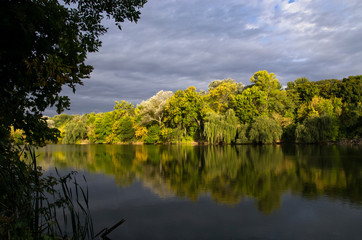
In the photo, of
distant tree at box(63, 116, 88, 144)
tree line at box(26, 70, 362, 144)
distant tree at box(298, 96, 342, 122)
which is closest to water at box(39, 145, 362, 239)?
tree line at box(26, 70, 362, 144)

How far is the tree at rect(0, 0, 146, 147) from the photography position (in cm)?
319

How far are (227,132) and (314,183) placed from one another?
26665 millimetres

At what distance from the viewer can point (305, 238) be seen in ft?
16.8

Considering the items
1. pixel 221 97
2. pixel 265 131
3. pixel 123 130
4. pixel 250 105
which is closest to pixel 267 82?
pixel 250 105

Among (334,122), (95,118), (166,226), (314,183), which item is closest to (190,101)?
(334,122)

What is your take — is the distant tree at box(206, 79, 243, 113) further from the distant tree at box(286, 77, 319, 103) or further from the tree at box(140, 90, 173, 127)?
the distant tree at box(286, 77, 319, 103)

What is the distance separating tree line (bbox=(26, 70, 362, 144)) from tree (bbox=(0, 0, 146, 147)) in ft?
104

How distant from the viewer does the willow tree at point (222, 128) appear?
3628 cm

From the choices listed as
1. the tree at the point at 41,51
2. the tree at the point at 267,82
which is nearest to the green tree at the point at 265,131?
the tree at the point at 267,82

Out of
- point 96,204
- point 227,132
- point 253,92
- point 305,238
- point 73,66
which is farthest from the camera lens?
point 253,92

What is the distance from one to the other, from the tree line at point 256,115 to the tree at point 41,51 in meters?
31.7

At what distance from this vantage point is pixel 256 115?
39188 mm

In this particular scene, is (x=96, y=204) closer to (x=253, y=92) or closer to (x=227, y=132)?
(x=227, y=132)

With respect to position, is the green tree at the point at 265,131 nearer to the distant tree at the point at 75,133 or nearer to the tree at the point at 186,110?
the tree at the point at 186,110
